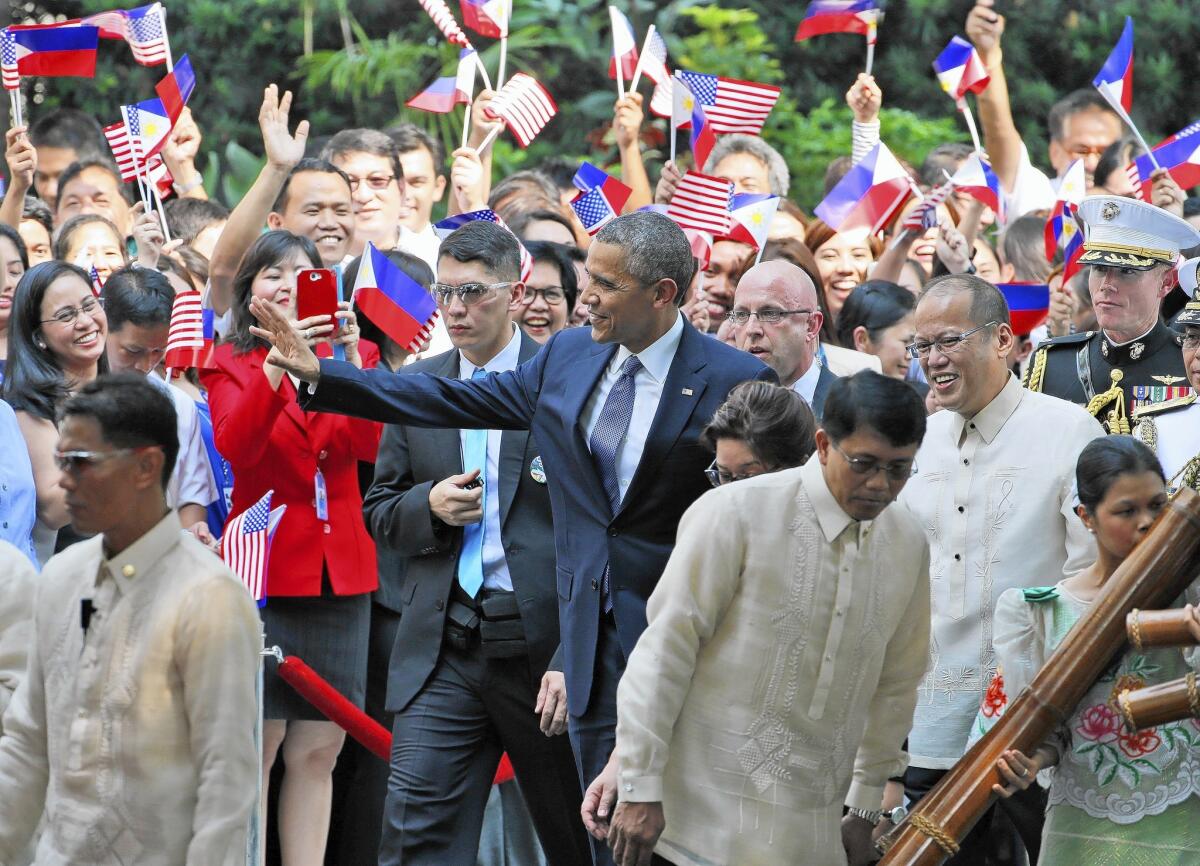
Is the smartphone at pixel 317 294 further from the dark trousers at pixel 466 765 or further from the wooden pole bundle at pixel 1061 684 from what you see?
the wooden pole bundle at pixel 1061 684

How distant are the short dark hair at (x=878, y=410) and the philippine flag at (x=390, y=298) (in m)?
3.57

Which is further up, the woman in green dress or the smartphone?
the smartphone

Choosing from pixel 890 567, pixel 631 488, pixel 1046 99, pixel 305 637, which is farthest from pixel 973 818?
pixel 1046 99

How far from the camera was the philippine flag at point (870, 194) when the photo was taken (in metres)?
10.5

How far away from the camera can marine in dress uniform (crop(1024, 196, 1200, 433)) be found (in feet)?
24.2

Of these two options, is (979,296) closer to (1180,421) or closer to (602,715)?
(1180,421)

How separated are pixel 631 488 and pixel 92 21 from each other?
685 cm

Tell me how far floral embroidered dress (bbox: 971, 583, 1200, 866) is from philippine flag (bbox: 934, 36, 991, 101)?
21.2 feet

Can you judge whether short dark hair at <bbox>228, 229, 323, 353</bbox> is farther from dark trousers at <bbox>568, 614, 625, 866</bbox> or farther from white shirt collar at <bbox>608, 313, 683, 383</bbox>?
dark trousers at <bbox>568, 614, 625, 866</bbox>

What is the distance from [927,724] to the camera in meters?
6.58

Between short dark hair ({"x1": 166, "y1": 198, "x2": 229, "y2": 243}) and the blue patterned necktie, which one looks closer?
the blue patterned necktie

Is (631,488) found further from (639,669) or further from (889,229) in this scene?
(889,229)

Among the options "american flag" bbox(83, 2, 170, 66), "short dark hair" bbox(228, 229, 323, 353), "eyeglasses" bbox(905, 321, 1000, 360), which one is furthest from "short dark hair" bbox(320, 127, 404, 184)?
"eyeglasses" bbox(905, 321, 1000, 360)

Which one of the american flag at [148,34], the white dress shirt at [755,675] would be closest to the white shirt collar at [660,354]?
the white dress shirt at [755,675]
